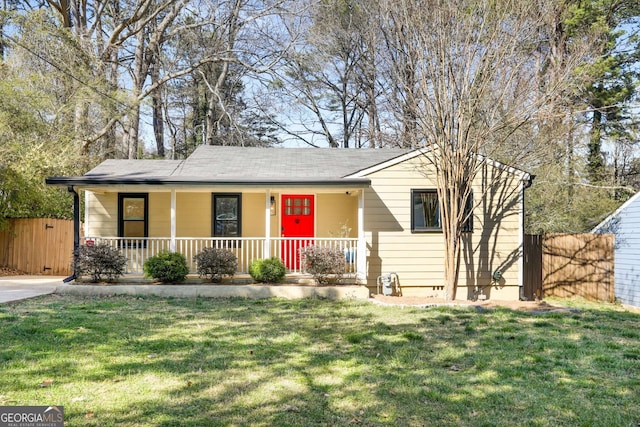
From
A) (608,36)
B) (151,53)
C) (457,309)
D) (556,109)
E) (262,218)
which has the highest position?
(151,53)

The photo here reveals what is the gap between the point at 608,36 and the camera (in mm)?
15812

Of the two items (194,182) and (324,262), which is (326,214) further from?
(194,182)

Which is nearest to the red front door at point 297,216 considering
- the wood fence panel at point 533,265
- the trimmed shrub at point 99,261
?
the trimmed shrub at point 99,261

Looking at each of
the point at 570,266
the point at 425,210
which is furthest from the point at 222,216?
the point at 570,266

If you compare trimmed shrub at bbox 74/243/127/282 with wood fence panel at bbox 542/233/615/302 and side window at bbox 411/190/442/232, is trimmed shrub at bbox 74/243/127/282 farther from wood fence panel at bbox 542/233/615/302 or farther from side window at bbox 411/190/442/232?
wood fence panel at bbox 542/233/615/302

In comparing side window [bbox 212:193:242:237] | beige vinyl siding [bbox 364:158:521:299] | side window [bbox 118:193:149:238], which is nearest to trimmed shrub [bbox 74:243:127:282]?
side window [bbox 118:193:149:238]

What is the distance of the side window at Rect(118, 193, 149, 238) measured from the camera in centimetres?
1143

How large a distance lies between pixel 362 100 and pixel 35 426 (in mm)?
20084

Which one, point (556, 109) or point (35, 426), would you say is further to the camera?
point (556, 109)

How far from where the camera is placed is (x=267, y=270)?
966 cm

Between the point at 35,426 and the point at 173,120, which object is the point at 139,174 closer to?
the point at 35,426

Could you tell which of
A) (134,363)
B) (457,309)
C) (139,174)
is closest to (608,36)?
(457,309)

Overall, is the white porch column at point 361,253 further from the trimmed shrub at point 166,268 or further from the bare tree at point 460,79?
the trimmed shrub at point 166,268

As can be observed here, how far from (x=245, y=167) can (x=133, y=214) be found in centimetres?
320
